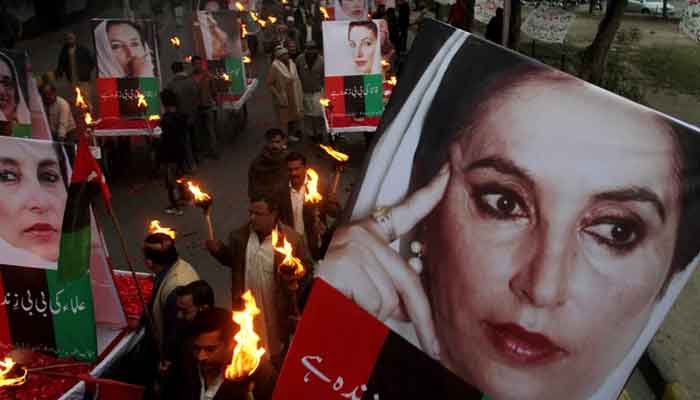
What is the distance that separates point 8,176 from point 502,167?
301 cm

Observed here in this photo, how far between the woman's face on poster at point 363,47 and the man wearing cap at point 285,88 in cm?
154

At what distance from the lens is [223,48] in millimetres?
11852

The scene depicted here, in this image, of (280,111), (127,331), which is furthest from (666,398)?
(280,111)

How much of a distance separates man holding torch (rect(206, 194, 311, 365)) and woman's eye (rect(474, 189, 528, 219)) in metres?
2.36

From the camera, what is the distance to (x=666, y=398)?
15.5ft

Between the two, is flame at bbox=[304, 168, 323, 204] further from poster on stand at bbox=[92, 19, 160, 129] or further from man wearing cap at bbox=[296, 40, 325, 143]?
man wearing cap at bbox=[296, 40, 325, 143]

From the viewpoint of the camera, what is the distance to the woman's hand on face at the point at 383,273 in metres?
2.44

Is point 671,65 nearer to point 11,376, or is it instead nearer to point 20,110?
point 20,110

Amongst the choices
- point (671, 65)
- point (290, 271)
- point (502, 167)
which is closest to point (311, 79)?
point (290, 271)

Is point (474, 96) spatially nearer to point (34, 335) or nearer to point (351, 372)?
point (351, 372)

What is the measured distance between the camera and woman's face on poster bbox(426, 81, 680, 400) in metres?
1.99

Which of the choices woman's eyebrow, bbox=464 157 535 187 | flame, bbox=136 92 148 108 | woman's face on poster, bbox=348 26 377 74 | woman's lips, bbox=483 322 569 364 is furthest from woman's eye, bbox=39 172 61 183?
woman's face on poster, bbox=348 26 377 74

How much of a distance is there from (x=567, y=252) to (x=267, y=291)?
9.45 feet

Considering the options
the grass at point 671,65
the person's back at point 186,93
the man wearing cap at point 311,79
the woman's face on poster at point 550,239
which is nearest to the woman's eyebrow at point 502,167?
the woman's face on poster at point 550,239
